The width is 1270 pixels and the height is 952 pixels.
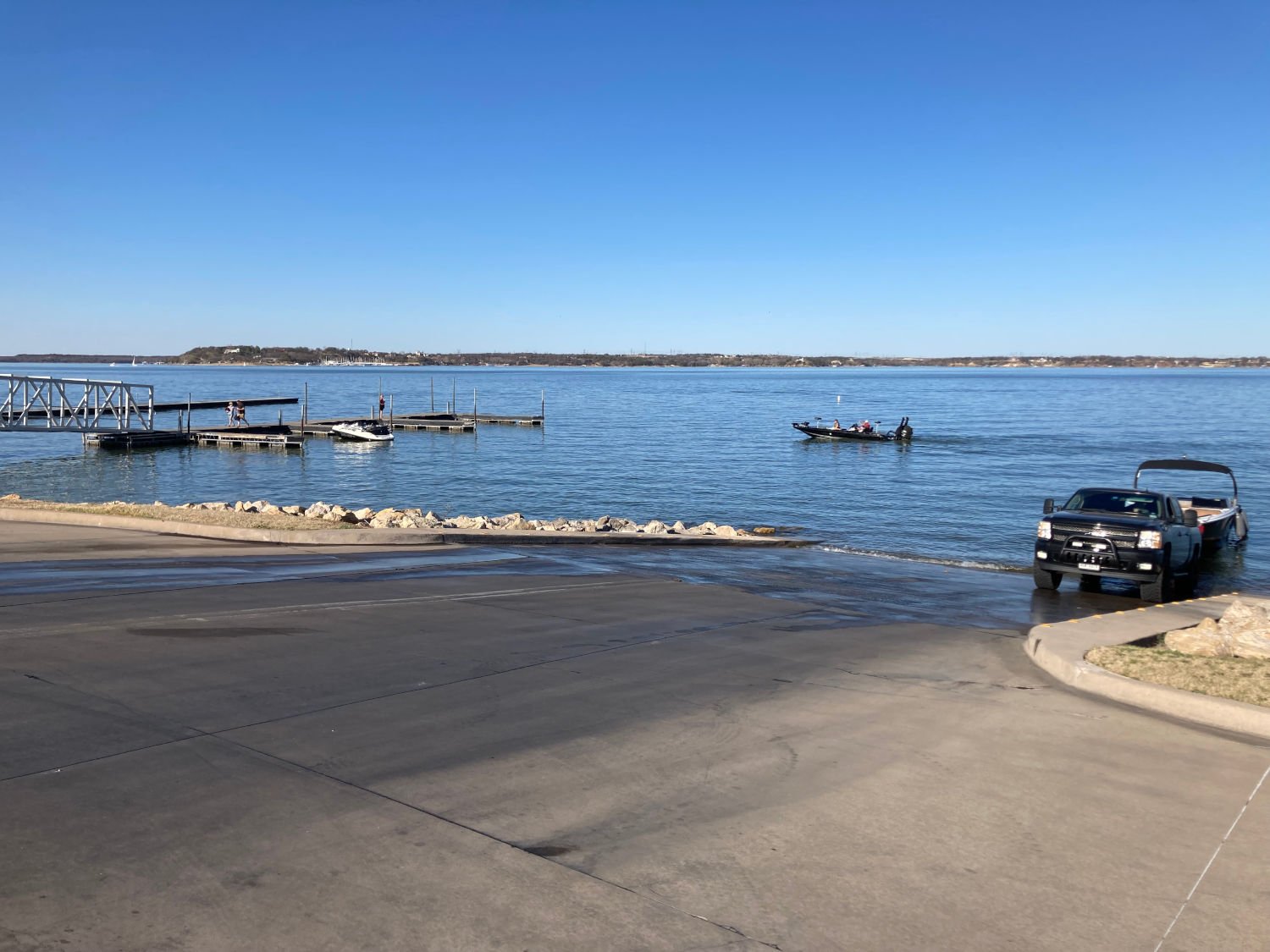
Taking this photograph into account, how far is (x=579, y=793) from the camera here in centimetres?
573

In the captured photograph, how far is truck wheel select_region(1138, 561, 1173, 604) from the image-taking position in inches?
610

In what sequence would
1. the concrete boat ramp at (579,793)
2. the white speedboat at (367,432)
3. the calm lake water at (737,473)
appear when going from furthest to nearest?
1. the white speedboat at (367,432)
2. the calm lake water at (737,473)
3. the concrete boat ramp at (579,793)

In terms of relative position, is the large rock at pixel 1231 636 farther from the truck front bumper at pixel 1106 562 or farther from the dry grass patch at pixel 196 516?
the dry grass patch at pixel 196 516

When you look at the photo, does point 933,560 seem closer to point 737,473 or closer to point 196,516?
point 196,516

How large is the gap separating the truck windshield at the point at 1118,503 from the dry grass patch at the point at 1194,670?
7925 mm

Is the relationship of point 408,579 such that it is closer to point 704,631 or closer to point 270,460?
point 704,631

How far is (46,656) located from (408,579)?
19.1 ft

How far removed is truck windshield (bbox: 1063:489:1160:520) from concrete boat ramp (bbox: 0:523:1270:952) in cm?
764

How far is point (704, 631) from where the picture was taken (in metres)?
11.1

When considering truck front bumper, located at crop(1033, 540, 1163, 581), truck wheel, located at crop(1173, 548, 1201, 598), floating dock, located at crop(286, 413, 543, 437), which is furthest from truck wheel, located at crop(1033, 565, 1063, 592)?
floating dock, located at crop(286, 413, 543, 437)

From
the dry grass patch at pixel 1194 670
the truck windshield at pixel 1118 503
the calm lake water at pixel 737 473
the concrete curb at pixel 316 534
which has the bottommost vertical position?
the calm lake water at pixel 737 473

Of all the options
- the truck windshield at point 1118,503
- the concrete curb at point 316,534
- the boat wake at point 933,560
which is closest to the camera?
the truck windshield at point 1118,503

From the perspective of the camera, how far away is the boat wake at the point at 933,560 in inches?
887

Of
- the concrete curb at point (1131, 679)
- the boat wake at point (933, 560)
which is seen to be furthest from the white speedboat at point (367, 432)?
the concrete curb at point (1131, 679)
